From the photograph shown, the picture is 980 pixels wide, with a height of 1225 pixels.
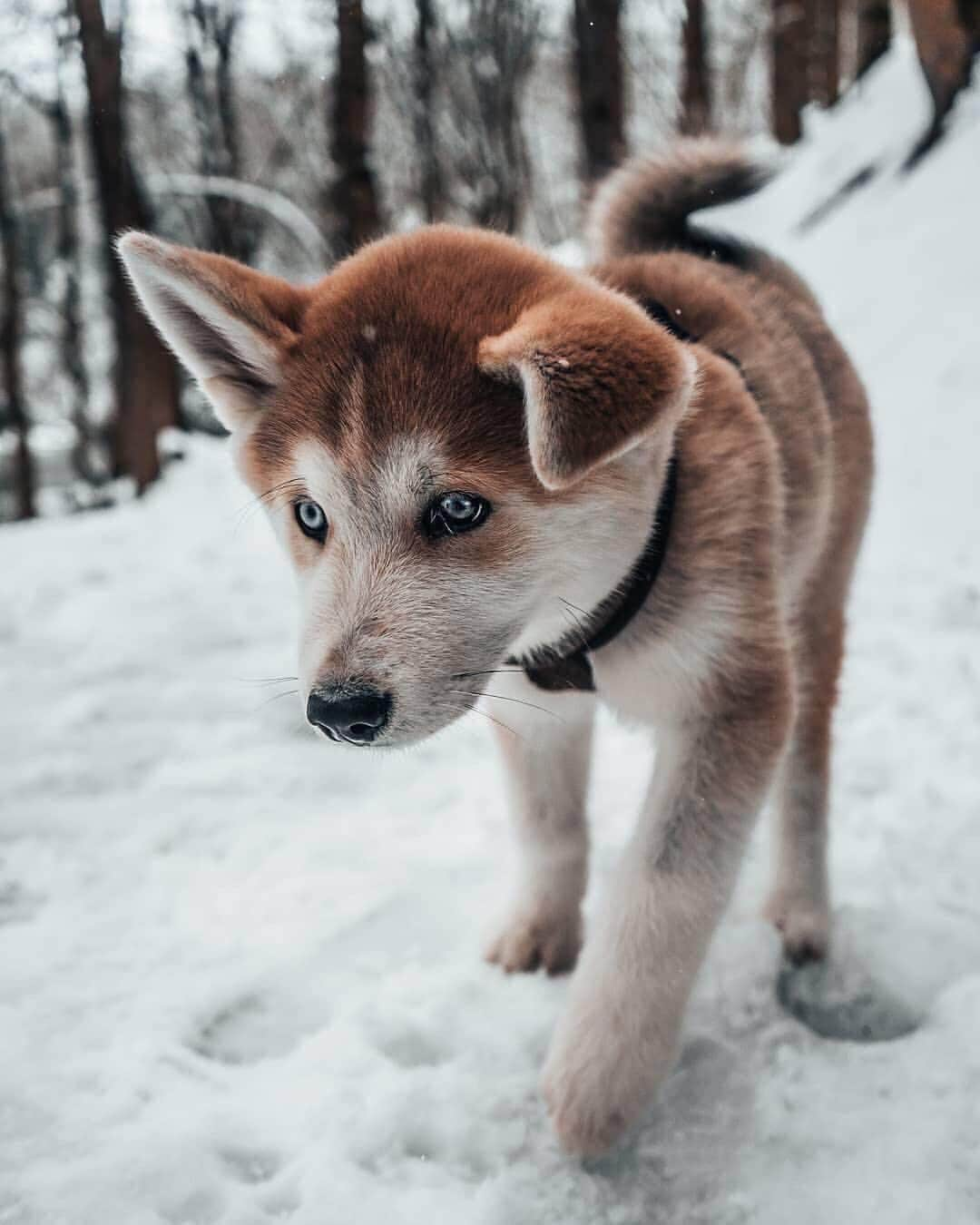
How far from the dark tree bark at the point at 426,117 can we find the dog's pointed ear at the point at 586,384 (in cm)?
835

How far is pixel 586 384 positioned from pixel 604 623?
23.8 inches

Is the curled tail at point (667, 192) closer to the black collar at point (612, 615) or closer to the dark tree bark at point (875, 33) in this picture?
the black collar at point (612, 615)

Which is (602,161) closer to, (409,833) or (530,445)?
(409,833)

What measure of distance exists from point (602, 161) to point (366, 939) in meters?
8.53

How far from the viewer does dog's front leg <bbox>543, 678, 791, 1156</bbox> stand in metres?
2.09

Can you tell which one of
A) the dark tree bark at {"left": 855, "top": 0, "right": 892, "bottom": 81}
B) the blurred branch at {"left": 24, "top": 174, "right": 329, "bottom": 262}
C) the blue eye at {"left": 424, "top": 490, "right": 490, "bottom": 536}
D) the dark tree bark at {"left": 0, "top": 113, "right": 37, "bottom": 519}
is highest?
the blue eye at {"left": 424, "top": 490, "right": 490, "bottom": 536}

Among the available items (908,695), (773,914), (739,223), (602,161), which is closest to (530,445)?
(773,914)

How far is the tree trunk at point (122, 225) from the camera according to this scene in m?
8.15

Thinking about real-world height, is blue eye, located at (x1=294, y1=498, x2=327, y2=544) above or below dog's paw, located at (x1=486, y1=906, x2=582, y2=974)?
above

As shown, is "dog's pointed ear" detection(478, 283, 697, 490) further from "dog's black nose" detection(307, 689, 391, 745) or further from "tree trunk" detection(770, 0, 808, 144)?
"tree trunk" detection(770, 0, 808, 144)

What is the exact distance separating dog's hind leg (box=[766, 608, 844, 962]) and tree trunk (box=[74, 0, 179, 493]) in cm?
719

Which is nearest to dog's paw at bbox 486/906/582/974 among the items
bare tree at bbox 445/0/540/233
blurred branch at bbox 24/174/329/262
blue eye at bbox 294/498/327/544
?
blue eye at bbox 294/498/327/544

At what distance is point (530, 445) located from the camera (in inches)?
71.0

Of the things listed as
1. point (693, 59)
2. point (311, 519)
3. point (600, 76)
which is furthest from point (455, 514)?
point (693, 59)
